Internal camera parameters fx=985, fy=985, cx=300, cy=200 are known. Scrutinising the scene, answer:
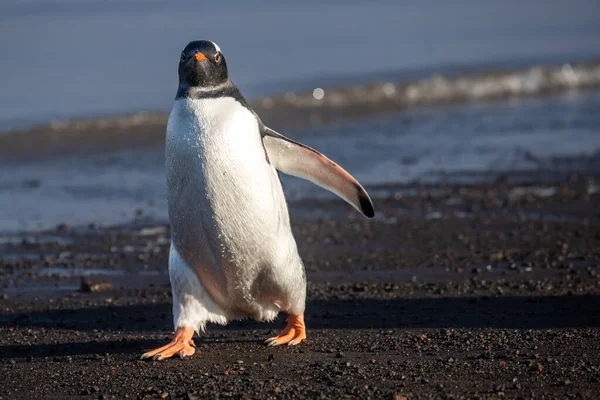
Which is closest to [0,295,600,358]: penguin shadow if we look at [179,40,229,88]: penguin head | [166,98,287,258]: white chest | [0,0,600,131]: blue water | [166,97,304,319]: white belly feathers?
[166,97,304,319]: white belly feathers

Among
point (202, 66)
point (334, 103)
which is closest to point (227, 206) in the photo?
point (202, 66)

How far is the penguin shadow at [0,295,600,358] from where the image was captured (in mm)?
5668

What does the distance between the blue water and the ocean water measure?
3891mm

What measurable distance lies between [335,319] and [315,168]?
0.97 m

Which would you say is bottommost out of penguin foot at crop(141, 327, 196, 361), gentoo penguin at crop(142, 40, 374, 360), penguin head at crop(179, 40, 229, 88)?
penguin foot at crop(141, 327, 196, 361)

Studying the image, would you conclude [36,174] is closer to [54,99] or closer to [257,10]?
[54,99]

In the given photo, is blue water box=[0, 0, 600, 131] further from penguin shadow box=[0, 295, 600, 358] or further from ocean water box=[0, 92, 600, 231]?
penguin shadow box=[0, 295, 600, 358]

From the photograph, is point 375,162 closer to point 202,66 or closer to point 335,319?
point 335,319

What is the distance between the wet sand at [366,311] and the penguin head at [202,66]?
1481mm

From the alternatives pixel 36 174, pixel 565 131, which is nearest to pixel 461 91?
pixel 565 131

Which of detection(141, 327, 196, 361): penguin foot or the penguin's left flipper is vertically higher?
the penguin's left flipper

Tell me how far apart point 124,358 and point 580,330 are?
2529 millimetres

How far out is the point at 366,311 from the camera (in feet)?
20.3

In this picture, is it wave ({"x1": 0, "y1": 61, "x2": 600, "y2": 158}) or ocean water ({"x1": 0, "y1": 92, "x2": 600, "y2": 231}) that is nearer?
ocean water ({"x1": 0, "y1": 92, "x2": 600, "y2": 231})
